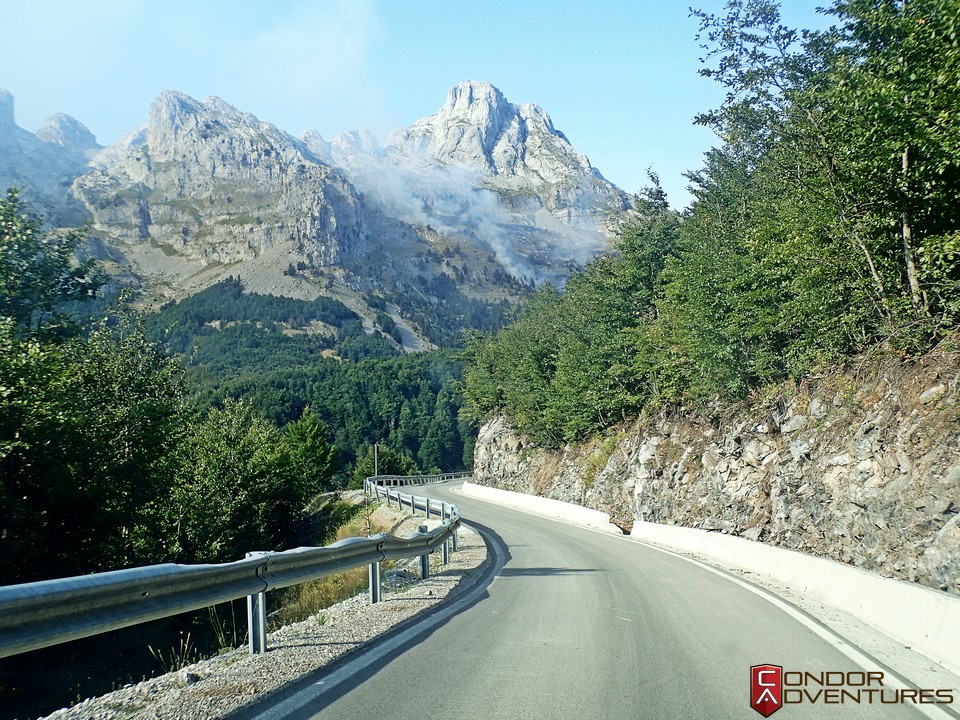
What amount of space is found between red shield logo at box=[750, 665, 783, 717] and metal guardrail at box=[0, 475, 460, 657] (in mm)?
4057

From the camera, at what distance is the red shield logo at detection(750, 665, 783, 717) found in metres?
5.06

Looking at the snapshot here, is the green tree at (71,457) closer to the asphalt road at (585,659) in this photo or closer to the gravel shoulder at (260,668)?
the gravel shoulder at (260,668)

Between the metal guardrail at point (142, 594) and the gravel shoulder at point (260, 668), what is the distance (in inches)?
19.3

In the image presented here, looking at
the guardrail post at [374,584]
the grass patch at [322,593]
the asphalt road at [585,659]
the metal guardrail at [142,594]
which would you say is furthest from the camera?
the grass patch at [322,593]

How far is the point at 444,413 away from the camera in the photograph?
13938 centimetres

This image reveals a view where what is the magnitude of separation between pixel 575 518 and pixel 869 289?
56.7ft

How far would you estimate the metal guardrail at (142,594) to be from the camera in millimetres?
3939

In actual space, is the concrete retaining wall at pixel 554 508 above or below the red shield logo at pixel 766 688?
below

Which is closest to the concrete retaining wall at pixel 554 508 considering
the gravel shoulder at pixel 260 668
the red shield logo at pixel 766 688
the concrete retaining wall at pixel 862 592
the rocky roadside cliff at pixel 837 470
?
the rocky roadside cliff at pixel 837 470

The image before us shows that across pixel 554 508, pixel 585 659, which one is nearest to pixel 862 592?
pixel 585 659

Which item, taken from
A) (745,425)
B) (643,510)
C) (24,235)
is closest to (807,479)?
(745,425)

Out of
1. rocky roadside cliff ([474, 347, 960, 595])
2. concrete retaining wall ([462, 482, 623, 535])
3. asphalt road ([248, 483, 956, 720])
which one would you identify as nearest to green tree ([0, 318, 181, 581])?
asphalt road ([248, 483, 956, 720])

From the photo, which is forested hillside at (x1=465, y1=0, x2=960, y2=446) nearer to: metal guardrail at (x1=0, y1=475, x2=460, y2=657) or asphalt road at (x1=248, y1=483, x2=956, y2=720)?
asphalt road at (x1=248, y1=483, x2=956, y2=720)

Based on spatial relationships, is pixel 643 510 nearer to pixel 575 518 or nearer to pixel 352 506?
pixel 575 518
